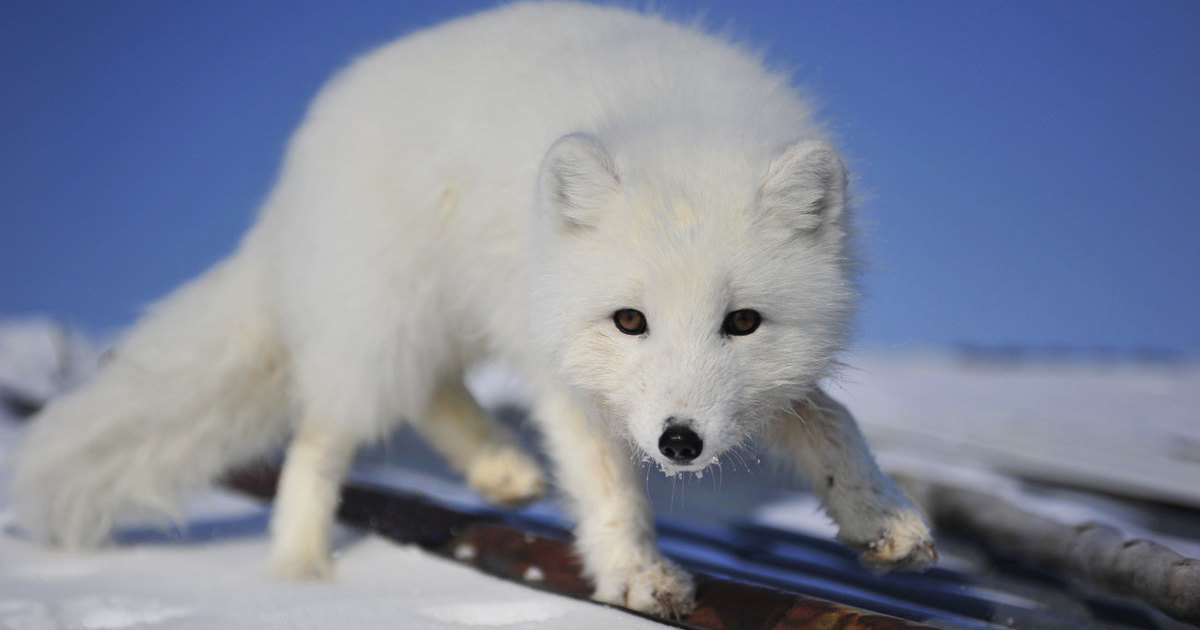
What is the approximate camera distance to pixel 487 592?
7.66ft

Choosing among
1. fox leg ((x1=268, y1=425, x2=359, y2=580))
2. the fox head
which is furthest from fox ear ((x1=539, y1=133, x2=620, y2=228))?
fox leg ((x1=268, y1=425, x2=359, y2=580))

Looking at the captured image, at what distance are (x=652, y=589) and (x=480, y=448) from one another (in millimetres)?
1277

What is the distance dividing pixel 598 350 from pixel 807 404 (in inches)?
24.4

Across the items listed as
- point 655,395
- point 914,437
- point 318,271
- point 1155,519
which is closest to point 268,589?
point 318,271

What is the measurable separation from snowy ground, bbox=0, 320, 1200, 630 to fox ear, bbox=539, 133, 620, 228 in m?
0.69

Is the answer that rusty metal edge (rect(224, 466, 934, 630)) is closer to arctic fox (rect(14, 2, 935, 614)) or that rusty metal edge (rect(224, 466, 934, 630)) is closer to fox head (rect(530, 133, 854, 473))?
arctic fox (rect(14, 2, 935, 614))

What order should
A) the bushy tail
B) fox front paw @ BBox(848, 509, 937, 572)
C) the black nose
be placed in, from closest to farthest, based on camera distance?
the black nose
fox front paw @ BBox(848, 509, 937, 572)
the bushy tail

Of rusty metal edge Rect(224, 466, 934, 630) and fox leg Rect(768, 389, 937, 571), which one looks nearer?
rusty metal edge Rect(224, 466, 934, 630)

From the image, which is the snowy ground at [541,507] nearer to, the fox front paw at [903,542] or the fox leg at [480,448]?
the fox leg at [480,448]

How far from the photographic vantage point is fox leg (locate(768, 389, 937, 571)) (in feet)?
6.96

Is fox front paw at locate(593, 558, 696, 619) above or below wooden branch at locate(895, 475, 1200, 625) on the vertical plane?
below

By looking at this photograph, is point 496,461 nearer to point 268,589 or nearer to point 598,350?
point 268,589

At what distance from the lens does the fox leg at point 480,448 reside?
324cm

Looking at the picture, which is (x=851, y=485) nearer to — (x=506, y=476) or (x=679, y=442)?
(x=679, y=442)
